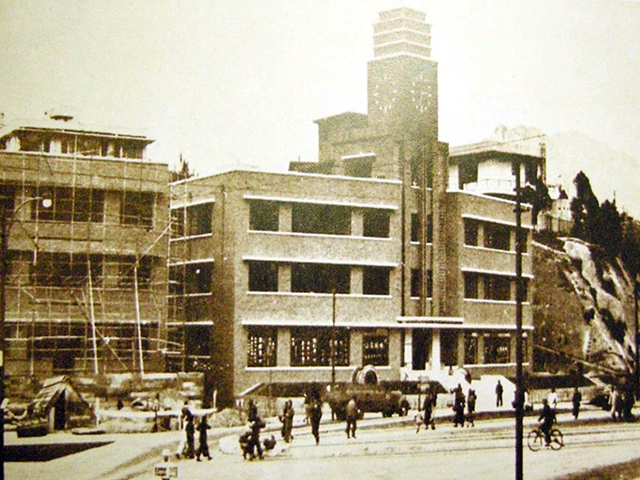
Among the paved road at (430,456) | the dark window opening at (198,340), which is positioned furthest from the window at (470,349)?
the dark window opening at (198,340)

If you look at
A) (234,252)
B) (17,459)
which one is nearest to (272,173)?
(234,252)

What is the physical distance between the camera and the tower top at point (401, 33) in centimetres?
1975

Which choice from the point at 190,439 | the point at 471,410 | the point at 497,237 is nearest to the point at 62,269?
the point at 190,439

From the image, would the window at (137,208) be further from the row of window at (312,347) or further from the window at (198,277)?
the row of window at (312,347)

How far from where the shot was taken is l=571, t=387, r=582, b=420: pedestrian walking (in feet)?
73.3

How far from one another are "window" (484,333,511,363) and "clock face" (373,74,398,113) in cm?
596

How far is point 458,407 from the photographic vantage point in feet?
70.8

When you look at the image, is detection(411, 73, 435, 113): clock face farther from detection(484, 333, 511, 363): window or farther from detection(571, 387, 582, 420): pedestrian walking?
detection(571, 387, 582, 420): pedestrian walking

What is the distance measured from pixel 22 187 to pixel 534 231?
11264mm

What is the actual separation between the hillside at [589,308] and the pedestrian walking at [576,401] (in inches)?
23.4

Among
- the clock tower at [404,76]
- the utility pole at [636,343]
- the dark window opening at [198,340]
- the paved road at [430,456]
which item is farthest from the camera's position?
the utility pole at [636,343]

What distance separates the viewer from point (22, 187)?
722 inches

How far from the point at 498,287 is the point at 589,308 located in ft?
9.53

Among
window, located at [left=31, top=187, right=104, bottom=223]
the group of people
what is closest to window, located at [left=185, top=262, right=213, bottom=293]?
window, located at [left=31, top=187, right=104, bottom=223]
